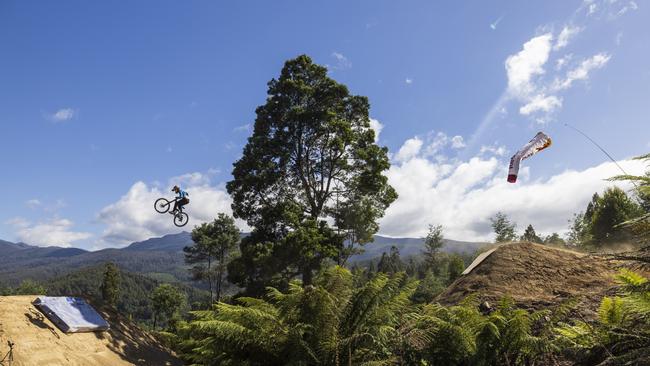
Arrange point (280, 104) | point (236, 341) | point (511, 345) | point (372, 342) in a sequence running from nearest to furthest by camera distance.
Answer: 1. point (511, 345)
2. point (372, 342)
3. point (236, 341)
4. point (280, 104)

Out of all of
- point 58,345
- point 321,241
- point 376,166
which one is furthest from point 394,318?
point 376,166

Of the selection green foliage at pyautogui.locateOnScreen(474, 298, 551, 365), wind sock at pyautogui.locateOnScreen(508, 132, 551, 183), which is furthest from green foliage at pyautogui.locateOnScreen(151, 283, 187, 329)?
green foliage at pyautogui.locateOnScreen(474, 298, 551, 365)

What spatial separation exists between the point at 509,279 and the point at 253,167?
40.9ft

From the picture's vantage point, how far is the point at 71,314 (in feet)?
37.3

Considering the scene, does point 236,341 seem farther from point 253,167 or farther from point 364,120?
point 364,120

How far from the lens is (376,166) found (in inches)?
760

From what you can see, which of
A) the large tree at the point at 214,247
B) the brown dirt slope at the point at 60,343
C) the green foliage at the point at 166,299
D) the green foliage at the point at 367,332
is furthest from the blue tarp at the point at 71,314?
the green foliage at the point at 166,299

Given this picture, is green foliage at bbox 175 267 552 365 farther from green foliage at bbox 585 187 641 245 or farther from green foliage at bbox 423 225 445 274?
green foliage at bbox 423 225 445 274

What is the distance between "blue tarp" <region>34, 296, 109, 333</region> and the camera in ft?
35.3

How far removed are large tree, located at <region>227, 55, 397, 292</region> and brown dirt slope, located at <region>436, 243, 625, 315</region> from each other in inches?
306

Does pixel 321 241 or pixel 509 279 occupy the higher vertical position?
pixel 321 241

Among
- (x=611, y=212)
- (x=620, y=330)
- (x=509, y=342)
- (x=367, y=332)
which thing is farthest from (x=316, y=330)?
(x=611, y=212)

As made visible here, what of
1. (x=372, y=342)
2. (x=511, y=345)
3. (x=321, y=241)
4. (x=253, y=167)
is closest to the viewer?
(x=511, y=345)

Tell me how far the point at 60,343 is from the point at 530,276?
12.1 m
